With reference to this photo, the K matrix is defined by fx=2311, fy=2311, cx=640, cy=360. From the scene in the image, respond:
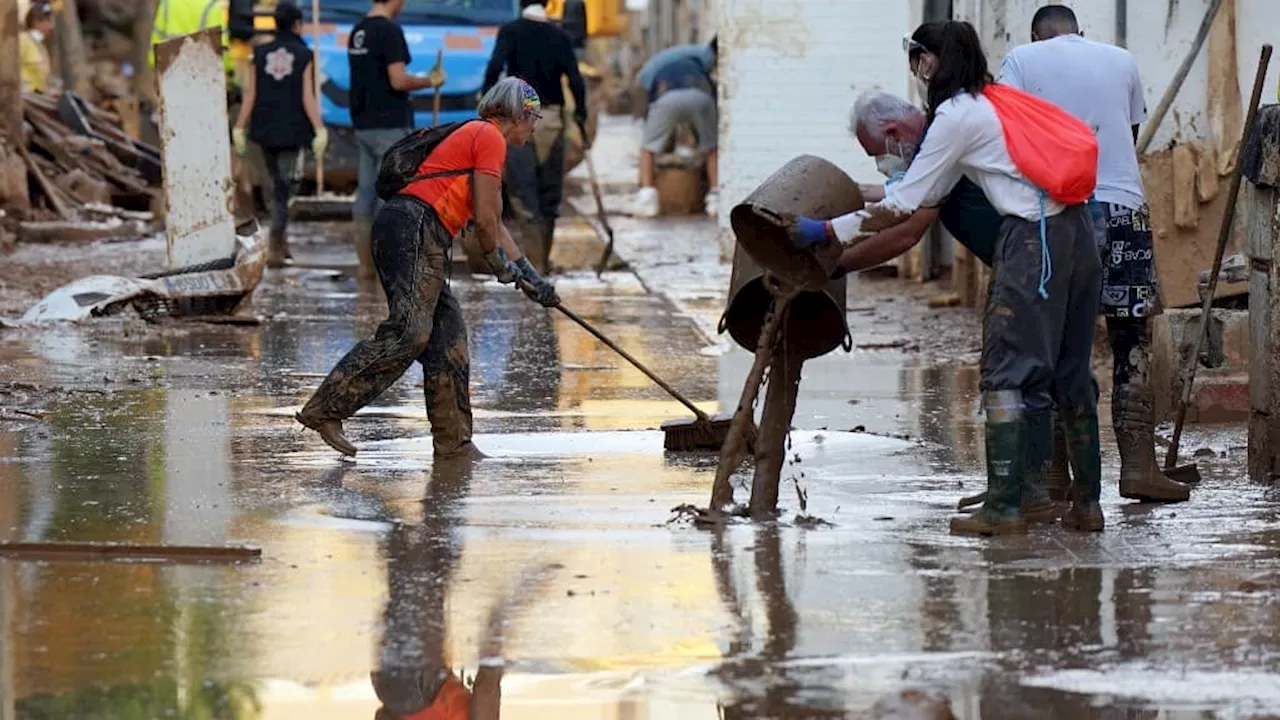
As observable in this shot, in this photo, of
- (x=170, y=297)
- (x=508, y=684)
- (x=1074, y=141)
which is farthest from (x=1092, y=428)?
(x=170, y=297)

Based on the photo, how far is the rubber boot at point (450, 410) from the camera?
8.53m

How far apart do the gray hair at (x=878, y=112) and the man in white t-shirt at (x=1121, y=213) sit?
19.6 inches

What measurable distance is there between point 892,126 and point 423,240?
2.03 metres

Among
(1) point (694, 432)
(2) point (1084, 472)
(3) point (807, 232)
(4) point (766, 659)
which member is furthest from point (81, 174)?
(4) point (766, 659)

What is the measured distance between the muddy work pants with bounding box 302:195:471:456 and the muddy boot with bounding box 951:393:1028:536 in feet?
7.78

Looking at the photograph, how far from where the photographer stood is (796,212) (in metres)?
6.91

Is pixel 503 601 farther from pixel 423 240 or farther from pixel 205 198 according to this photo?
pixel 205 198

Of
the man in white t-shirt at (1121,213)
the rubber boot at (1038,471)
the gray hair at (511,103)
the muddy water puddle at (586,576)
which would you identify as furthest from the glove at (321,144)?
the rubber boot at (1038,471)

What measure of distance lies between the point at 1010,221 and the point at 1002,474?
0.75 meters

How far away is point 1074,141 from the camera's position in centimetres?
674

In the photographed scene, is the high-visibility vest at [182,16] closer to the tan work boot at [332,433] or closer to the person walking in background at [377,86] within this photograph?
the person walking in background at [377,86]

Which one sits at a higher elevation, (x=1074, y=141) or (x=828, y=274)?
(x=1074, y=141)

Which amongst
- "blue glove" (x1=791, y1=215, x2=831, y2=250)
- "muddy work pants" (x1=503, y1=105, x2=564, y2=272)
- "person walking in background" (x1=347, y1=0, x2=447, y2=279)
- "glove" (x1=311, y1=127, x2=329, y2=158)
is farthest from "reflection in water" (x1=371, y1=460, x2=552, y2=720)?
"glove" (x1=311, y1=127, x2=329, y2=158)

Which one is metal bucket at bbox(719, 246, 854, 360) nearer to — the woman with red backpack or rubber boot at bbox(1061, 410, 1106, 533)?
the woman with red backpack
